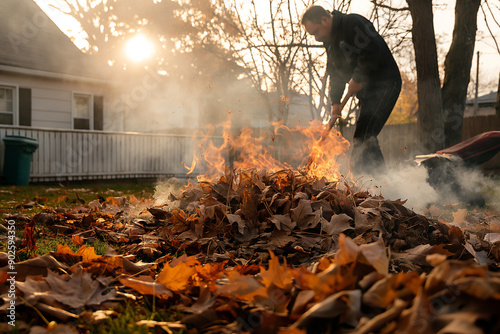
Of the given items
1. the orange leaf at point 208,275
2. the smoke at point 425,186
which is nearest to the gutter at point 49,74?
the smoke at point 425,186

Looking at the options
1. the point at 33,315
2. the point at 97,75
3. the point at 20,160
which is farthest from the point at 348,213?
the point at 97,75

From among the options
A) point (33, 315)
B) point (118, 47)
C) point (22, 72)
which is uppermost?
point (118, 47)

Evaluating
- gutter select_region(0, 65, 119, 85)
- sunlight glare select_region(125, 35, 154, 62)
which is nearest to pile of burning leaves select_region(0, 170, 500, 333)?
gutter select_region(0, 65, 119, 85)

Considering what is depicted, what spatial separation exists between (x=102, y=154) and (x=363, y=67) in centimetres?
1038

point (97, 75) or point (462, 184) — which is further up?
point (97, 75)

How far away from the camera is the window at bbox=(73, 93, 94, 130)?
14.6 metres

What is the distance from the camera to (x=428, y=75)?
766 cm

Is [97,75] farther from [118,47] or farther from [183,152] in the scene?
[118,47]

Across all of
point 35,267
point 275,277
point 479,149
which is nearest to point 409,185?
point 479,149

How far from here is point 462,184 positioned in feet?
16.8

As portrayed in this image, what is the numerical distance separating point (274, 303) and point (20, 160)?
1111 centimetres

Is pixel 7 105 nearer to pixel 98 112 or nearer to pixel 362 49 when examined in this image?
pixel 98 112

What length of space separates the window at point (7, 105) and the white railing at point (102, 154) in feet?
7.30

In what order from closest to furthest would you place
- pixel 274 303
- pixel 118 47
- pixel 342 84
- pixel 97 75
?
pixel 274 303, pixel 342 84, pixel 97 75, pixel 118 47
